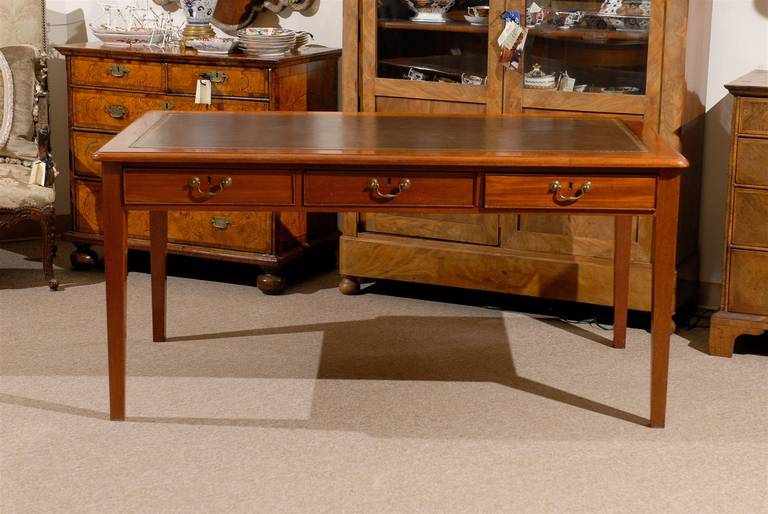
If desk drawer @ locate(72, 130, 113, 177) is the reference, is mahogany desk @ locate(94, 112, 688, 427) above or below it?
above

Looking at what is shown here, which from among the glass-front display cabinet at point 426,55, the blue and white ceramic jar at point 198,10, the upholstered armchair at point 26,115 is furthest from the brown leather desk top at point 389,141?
the blue and white ceramic jar at point 198,10

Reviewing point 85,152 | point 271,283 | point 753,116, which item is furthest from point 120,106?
point 753,116

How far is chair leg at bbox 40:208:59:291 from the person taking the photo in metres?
4.93

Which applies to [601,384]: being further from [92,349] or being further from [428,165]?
[92,349]

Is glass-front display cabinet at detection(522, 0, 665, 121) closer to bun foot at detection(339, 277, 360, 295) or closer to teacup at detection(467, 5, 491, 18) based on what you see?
teacup at detection(467, 5, 491, 18)

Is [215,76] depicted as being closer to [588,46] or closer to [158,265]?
[158,265]

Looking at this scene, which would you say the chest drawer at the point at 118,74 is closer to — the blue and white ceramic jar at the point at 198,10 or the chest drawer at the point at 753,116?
the blue and white ceramic jar at the point at 198,10

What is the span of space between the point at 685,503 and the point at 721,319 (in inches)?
49.8

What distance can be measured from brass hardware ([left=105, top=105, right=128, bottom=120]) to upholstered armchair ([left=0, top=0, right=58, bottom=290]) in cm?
28

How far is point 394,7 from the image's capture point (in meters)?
4.68

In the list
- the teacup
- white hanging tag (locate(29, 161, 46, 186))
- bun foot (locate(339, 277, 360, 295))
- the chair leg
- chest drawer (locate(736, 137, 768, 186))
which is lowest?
bun foot (locate(339, 277, 360, 295))

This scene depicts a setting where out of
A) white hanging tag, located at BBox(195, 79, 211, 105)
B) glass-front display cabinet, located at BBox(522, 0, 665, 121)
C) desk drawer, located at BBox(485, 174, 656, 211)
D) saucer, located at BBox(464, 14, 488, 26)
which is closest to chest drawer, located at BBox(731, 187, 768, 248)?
glass-front display cabinet, located at BBox(522, 0, 665, 121)

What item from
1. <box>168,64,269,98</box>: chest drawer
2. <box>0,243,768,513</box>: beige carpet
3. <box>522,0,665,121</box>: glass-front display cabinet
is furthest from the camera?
<box>168,64,269,98</box>: chest drawer

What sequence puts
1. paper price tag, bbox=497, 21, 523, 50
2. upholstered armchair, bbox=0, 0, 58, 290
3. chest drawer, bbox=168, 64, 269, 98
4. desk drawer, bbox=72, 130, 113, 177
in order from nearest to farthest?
paper price tag, bbox=497, 21, 523, 50
chest drawer, bbox=168, 64, 269, 98
upholstered armchair, bbox=0, 0, 58, 290
desk drawer, bbox=72, 130, 113, 177
